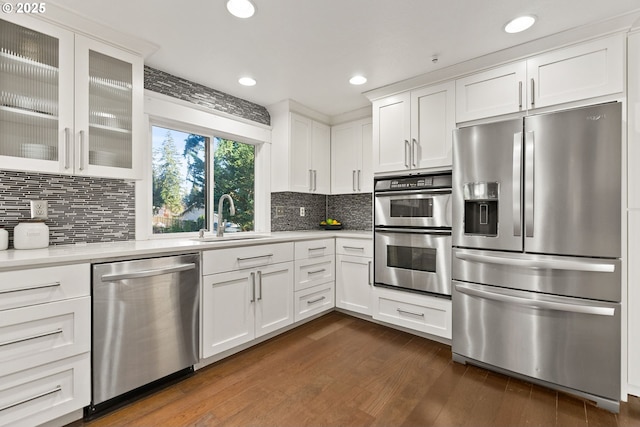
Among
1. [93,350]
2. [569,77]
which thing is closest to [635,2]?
[569,77]

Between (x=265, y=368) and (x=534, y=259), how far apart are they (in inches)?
80.4

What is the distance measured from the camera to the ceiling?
1.74 meters

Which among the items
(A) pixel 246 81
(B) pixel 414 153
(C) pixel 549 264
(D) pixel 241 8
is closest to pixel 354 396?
(C) pixel 549 264

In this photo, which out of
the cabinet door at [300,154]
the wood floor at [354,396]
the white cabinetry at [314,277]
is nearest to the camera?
the wood floor at [354,396]

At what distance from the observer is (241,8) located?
68.9 inches

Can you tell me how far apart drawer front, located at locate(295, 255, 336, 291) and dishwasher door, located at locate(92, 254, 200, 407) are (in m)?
1.05

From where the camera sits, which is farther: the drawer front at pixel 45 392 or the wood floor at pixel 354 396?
the wood floor at pixel 354 396

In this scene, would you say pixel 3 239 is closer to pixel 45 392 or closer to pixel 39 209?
pixel 39 209

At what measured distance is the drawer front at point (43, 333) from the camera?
4.57 feet

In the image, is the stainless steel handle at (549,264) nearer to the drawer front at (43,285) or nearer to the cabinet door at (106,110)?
the drawer front at (43,285)

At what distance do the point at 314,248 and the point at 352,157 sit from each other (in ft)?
4.26

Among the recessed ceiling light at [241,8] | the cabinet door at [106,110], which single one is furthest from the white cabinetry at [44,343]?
the recessed ceiling light at [241,8]

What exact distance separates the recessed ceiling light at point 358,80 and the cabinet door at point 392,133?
304mm

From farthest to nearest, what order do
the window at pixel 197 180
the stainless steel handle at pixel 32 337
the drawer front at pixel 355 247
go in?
the drawer front at pixel 355 247 → the window at pixel 197 180 → the stainless steel handle at pixel 32 337
